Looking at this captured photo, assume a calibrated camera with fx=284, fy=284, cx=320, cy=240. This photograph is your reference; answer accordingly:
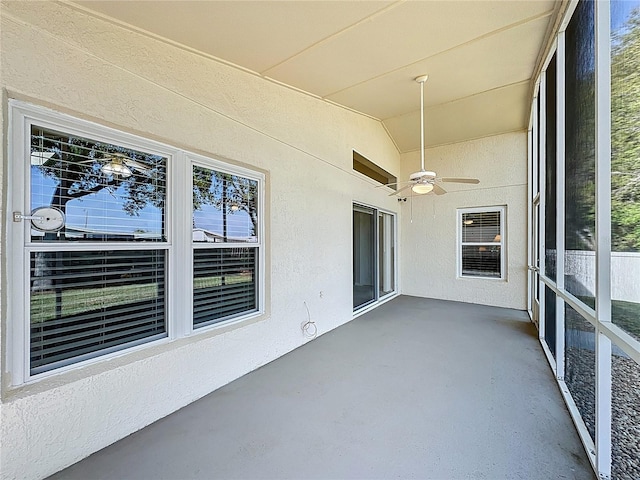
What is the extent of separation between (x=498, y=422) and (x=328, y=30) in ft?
11.3

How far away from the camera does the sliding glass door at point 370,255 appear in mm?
5531

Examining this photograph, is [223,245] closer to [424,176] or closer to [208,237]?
[208,237]

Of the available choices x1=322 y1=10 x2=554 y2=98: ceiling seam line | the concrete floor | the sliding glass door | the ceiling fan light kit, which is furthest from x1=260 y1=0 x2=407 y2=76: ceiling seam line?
the concrete floor

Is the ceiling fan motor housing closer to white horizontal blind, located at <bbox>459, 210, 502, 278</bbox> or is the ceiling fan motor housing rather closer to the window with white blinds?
the window with white blinds

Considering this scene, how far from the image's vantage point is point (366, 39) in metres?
2.62

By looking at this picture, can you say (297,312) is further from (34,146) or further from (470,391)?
(34,146)

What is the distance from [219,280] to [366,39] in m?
2.66

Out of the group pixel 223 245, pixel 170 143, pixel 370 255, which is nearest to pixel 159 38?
pixel 170 143

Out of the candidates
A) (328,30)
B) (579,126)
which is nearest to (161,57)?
(328,30)

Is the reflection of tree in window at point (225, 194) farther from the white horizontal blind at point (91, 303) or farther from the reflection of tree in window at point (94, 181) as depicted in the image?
the white horizontal blind at point (91, 303)

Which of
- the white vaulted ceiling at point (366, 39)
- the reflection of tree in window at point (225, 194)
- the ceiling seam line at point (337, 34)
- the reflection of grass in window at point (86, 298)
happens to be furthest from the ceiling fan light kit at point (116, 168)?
the ceiling seam line at point (337, 34)

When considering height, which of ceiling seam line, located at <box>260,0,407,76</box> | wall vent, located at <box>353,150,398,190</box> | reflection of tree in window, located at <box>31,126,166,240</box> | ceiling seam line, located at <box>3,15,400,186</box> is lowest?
reflection of tree in window, located at <box>31,126,166,240</box>

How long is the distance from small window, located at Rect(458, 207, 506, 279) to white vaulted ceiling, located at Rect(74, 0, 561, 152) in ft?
9.16

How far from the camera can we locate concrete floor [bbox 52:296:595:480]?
67.3 inches
